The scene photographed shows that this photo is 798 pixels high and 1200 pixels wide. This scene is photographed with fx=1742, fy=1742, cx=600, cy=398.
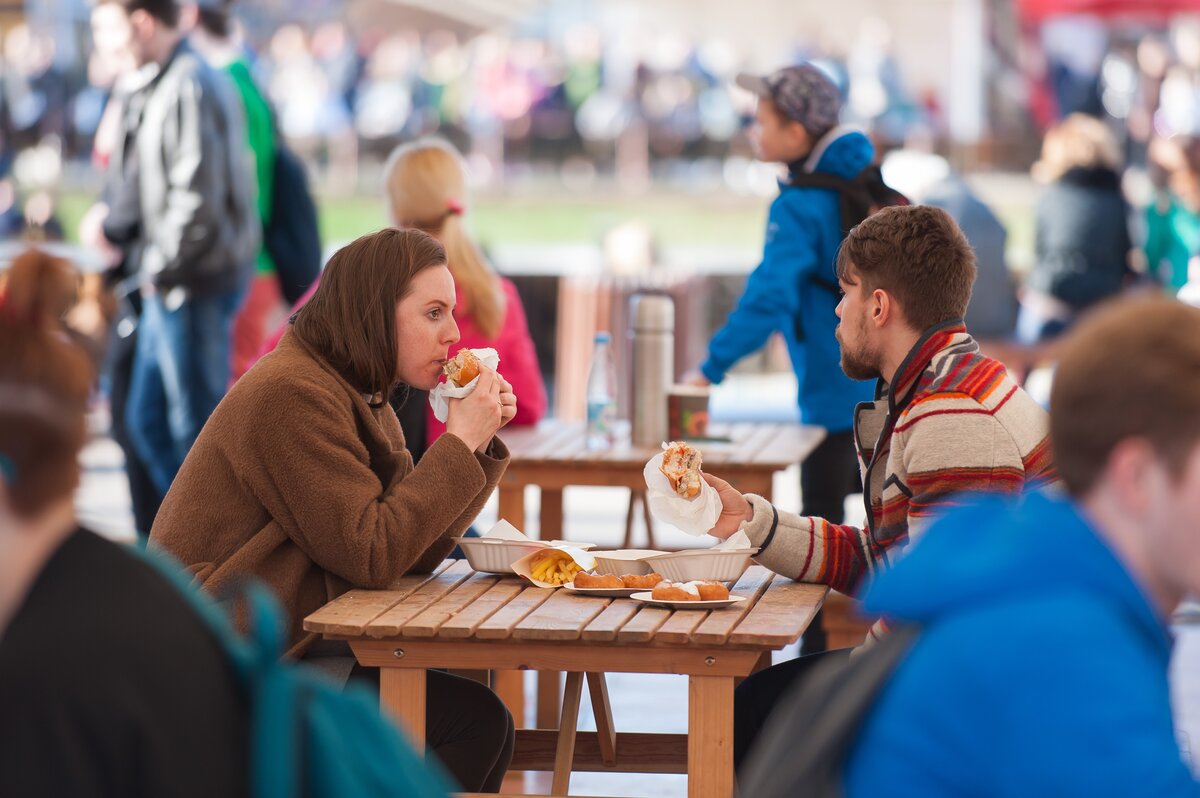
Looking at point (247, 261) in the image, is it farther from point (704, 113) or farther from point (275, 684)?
point (704, 113)

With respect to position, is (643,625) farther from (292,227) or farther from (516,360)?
(292,227)

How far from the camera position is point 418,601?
9.63 ft

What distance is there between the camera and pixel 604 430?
15.7ft

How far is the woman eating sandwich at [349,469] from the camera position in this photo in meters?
2.94

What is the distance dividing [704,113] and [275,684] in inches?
777

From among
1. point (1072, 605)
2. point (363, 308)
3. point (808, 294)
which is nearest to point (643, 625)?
point (363, 308)

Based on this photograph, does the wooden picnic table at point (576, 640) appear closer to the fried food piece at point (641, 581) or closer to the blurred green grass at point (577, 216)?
the fried food piece at point (641, 581)

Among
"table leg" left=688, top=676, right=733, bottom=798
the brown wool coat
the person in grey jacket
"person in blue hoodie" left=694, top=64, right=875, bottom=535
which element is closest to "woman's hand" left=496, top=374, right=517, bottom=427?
the brown wool coat

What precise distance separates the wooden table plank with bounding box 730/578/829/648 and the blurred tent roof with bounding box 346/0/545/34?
25.0m

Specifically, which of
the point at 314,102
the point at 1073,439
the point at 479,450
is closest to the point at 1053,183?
the point at 479,450

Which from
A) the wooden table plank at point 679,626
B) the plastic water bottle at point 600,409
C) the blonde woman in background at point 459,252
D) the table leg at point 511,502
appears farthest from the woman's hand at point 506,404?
the blonde woman in background at point 459,252

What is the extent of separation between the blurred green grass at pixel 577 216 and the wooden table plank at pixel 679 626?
16.2 metres

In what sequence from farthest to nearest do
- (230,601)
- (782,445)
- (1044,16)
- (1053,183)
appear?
(1044,16) < (1053,183) < (782,445) < (230,601)

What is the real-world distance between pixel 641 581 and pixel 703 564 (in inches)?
4.7
